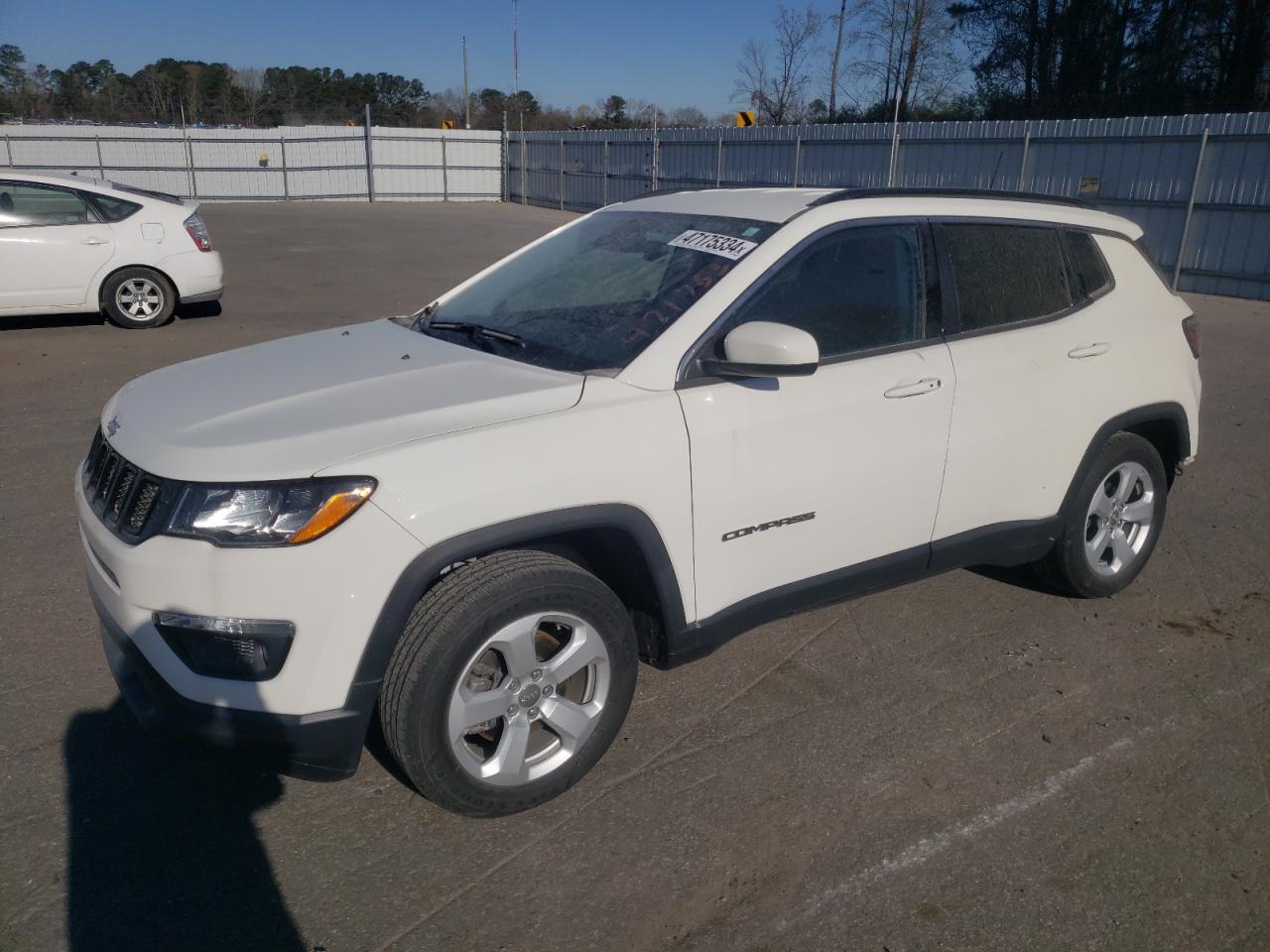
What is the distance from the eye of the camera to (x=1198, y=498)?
5.98m

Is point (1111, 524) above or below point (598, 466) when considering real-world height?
below

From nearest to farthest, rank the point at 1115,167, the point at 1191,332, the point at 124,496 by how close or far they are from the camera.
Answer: the point at 124,496 < the point at 1191,332 < the point at 1115,167

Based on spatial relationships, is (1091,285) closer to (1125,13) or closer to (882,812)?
(882,812)

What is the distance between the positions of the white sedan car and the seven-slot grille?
8275 millimetres

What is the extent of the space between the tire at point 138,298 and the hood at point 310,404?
7969mm

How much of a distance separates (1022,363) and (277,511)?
2.75m

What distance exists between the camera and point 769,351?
295cm

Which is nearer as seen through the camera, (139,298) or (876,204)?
(876,204)

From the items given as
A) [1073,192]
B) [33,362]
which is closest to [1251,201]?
[1073,192]

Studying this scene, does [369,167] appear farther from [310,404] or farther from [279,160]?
[310,404]

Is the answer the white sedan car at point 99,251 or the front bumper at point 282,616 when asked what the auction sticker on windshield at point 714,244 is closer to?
the front bumper at point 282,616

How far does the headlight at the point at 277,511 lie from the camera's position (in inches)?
98.0

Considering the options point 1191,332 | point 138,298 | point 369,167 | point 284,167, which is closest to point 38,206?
point 138,298

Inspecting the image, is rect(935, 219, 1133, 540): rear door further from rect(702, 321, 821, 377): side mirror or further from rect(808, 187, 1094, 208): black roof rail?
rect(702, 321, 821, 377): side mirror
